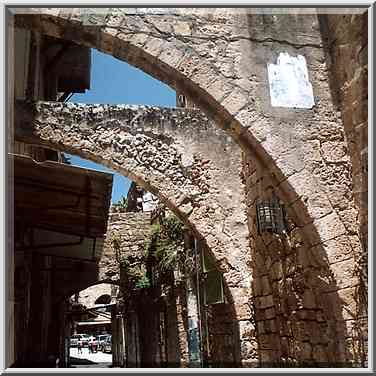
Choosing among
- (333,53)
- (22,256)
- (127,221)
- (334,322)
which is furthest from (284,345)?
(127,221)

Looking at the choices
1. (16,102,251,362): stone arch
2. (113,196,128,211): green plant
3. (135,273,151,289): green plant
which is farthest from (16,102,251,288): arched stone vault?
(113,196,128,211): green plant

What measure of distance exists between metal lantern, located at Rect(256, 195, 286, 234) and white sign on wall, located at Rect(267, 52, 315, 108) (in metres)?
0.98

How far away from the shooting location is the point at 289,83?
10.8ft

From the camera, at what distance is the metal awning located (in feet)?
14.8

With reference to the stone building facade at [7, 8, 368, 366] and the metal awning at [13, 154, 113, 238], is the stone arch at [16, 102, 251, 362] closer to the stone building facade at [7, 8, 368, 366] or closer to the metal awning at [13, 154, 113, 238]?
the metal awning at [13, 154, 113, 238]

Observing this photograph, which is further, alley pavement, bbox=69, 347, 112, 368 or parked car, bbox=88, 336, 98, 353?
parked car, bbox=88, 336, 98, 353

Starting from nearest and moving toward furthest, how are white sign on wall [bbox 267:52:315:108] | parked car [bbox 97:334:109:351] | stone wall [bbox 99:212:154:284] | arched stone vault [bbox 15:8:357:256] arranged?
arched stone vault [bbox 15:8:357:256] → white sign on wall [bbox 267:52:315:108] → stone wall [bbox 99:212:154:284] → parked car [bbox 97:334:109:351]

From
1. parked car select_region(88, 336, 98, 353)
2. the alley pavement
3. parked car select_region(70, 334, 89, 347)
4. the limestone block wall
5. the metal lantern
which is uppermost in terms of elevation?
the metal lantern

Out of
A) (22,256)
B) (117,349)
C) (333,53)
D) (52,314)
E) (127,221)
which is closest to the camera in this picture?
(333,53)

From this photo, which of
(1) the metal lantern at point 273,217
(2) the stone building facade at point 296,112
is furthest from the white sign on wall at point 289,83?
(1) the metal lantern at point 273,217

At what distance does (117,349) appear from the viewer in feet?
60.3

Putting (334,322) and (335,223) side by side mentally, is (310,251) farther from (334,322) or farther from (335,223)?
(334,322)

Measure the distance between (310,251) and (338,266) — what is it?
0.22 m

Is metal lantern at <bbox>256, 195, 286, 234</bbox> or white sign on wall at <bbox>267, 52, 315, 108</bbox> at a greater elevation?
white sign on wall at <bbox>267, 52, 315, 108</bbox>
